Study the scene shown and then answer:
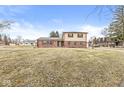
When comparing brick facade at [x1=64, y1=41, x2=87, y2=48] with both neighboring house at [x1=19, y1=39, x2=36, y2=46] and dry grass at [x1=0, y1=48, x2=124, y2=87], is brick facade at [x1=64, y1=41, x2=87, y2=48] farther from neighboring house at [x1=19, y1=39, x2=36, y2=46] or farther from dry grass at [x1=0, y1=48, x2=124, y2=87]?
neighboring house at [x1=19, y1=39, x2=36, y2=46]

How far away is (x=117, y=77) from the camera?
3480mm

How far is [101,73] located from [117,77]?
0.21 meters

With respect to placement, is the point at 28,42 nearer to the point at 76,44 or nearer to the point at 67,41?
the point at 67,41

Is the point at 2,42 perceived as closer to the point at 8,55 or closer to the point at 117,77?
the point at 8,55

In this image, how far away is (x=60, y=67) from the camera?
11.5 ft

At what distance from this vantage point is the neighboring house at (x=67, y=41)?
11.7 ft

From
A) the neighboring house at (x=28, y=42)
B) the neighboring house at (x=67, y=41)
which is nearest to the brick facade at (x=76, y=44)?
the neighboring house at (x=67, y=41)

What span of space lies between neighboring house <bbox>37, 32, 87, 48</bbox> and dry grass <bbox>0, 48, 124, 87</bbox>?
68 mm

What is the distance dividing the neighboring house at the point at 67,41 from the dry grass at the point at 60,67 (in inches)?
2.7

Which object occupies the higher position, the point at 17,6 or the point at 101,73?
the point at 17,6
